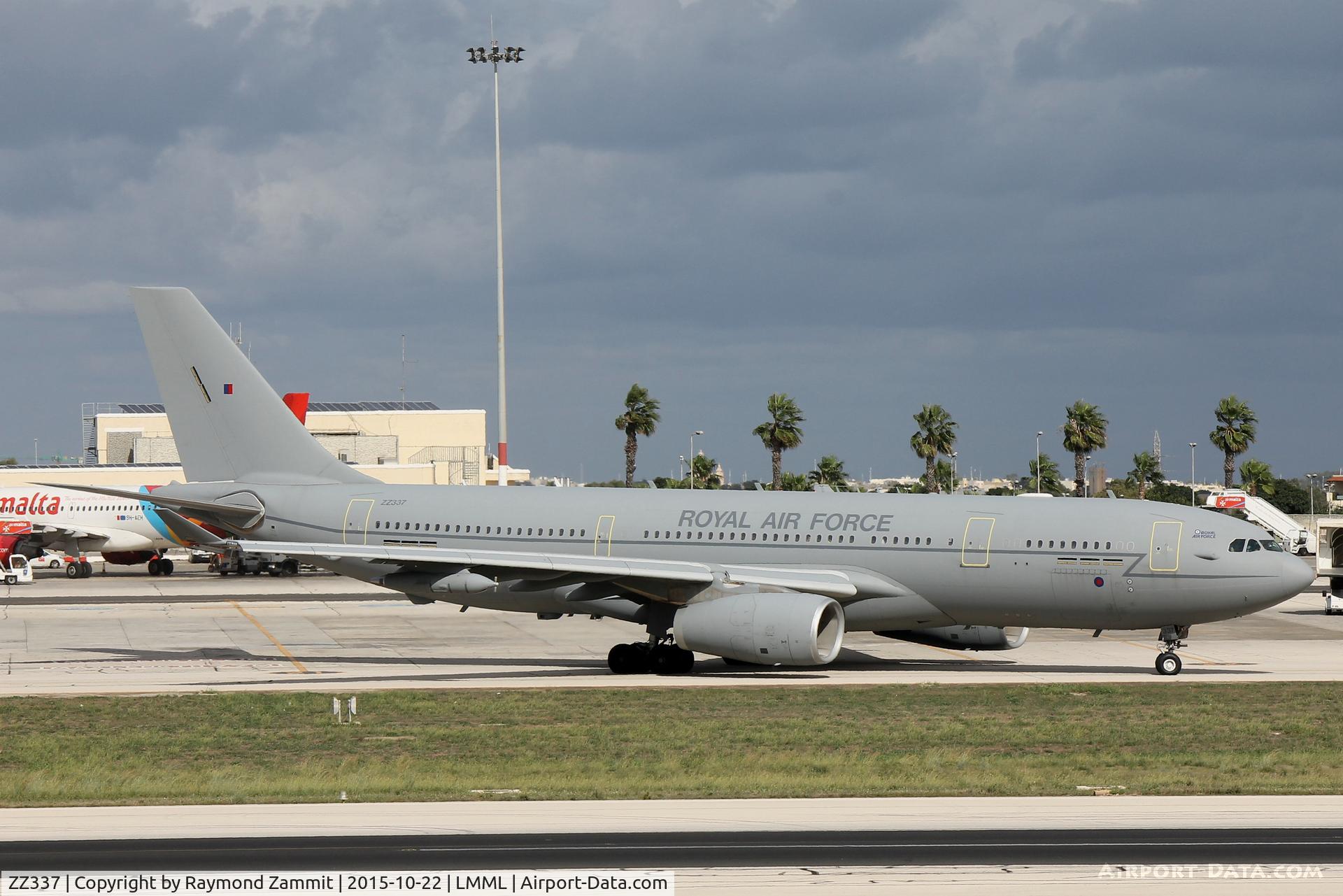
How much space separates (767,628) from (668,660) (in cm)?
352

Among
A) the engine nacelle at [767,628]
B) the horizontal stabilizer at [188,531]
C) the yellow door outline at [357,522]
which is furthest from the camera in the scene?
the yellow door outline at [357,522]

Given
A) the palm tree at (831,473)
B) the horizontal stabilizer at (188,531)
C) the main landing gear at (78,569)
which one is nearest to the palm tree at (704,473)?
the palm tree at (831,473)

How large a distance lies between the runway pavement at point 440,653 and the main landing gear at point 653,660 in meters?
0.43

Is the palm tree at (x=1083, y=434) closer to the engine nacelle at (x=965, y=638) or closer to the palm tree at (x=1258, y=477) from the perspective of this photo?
the palm tree at (x=1258, y=477)

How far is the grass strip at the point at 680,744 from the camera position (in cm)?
1933

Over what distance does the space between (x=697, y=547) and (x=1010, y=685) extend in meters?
7.90

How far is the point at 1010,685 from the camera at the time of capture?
3056 cm

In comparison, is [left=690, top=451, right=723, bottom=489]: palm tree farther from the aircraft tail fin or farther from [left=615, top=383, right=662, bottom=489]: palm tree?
the aircraft tail fin

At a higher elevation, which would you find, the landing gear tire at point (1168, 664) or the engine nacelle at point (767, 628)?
the engine nacelle at point (767, 628)

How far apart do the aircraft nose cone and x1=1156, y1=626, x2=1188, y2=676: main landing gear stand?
265 centimetres

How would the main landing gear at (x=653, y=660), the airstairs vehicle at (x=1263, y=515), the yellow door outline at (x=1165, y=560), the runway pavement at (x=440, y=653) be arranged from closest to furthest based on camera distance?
the yellow door outline at (x=1165, y=560)
the runway pavement at (x=440, y=653)
the main landing gear at (x=653, y=660)
the airstairs vehicle at (x=1263, y=515)

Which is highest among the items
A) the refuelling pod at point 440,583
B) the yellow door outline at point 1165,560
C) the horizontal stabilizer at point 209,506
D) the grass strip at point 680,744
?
the horizontal stabilizer at point 209,506

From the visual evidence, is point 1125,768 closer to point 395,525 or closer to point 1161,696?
point 1161,696

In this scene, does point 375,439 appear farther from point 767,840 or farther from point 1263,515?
point 767,840
